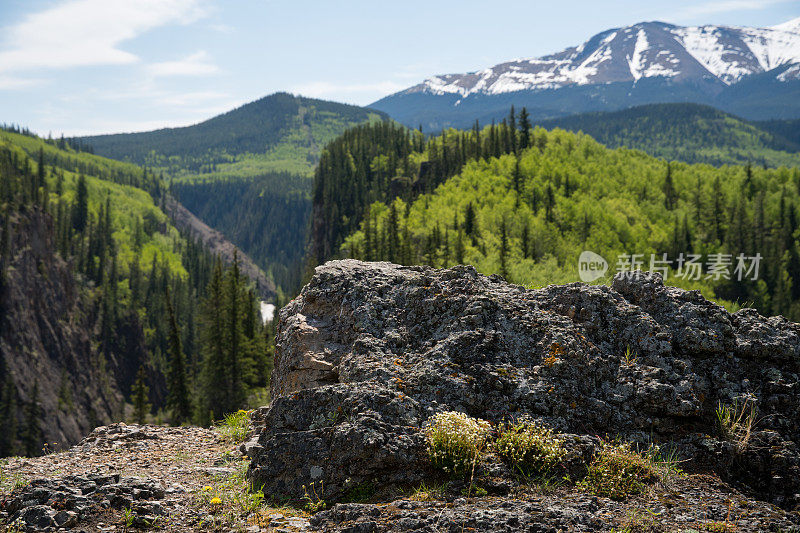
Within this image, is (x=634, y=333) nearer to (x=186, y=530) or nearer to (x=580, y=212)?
(x=186, y=530)

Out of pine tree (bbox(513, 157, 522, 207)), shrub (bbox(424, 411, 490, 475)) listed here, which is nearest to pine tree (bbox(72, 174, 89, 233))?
pine tree (bbox(513, 157, 522, 207))

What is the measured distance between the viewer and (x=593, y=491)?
7.24m

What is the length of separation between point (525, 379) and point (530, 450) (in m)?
1.17

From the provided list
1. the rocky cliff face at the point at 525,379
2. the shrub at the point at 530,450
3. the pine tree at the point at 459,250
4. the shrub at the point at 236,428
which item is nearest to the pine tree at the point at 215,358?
the pine tree at the point at 459,250

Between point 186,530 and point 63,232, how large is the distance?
587ft

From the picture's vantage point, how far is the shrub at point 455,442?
24.2 ft

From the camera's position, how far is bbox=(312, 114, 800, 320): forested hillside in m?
86.9

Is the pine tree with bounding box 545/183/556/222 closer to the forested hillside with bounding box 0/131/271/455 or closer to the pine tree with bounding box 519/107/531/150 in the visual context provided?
the pine tree with bounding box 519/107/531/150

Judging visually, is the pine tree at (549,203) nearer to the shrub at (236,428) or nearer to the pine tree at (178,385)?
the pine tree at (178,385)

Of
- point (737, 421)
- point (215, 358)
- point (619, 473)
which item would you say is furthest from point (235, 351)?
point (737, 421)

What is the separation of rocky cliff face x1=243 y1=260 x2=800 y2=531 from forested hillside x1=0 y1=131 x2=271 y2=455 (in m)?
38.7

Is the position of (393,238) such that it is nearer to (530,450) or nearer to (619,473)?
(530,450)

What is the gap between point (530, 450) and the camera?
7527 mm

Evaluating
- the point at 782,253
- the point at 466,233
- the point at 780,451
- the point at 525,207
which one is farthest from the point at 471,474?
the point at 782,253
